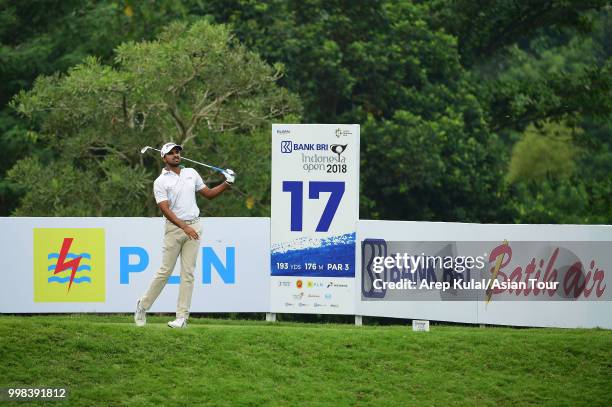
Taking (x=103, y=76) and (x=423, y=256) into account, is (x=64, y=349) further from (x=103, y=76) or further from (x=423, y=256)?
(x=103, y=76)

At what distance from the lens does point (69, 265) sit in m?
16.7

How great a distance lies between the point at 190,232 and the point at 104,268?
2.80 metres

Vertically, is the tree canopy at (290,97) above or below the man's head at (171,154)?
above

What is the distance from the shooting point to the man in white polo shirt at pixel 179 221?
14.3 meters

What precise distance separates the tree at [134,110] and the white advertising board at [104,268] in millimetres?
7523

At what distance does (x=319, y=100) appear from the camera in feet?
111

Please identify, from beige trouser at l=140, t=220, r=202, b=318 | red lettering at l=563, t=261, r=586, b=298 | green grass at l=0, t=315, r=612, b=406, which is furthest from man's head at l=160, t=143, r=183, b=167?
red lettering at l=563, t=261, r=586, b=298

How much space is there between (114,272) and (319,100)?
58.1ft

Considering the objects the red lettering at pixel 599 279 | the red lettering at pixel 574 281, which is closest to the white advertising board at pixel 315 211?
the red lettering at pixel 574 281

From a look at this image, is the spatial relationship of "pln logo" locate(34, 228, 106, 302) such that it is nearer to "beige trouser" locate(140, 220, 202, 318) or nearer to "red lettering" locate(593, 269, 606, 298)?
"beige trouser" locate(140, 220, 202, 318)

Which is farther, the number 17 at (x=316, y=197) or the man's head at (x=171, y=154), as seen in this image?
the number 17 at (x=316, y=197)

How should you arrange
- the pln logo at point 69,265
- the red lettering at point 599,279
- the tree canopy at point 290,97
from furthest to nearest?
the tree canopy at point 290,97 < the pln logo at point 69,265 < the red lettering at point 599,279

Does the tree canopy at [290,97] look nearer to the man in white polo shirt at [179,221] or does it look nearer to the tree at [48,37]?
the tree at [48,37]

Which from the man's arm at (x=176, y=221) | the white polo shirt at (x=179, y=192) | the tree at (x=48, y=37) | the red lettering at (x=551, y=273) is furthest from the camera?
the tree at (x=48, y=37)
